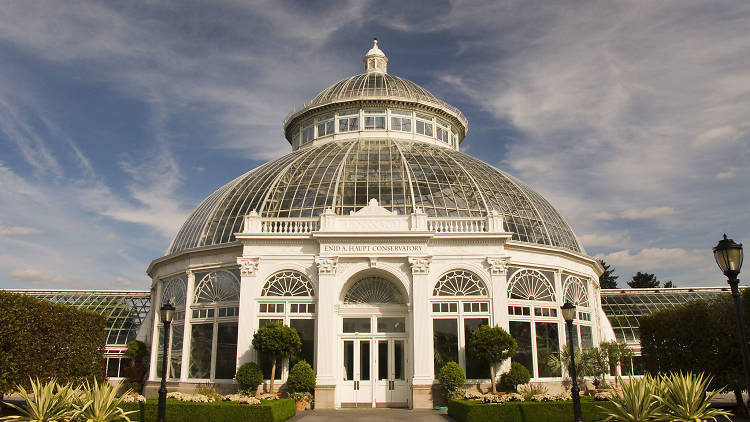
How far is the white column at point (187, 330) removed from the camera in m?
30.0

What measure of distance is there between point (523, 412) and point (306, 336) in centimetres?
1155

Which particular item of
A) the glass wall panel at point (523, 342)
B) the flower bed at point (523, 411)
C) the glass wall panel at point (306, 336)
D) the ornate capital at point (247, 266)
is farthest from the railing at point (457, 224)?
the flower bed at point (523, 411)

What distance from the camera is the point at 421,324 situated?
27969mm

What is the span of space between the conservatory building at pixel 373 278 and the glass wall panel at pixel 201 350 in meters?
Result: 0.07

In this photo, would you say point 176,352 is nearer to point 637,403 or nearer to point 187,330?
point 187,330

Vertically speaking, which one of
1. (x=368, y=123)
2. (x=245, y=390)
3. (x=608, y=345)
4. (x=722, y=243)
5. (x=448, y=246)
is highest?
(x=368, y=123)

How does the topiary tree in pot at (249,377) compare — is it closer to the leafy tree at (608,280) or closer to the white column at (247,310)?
the white column at (247,310)

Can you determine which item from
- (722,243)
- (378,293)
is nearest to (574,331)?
(378,293)

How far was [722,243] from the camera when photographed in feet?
42.2

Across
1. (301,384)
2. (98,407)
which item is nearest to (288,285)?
(301,384)

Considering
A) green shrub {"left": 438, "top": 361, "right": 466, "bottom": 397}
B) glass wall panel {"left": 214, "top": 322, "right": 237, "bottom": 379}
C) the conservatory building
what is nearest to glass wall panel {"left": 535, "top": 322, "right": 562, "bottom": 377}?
the conservatory building

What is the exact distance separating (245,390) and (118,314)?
2192cm

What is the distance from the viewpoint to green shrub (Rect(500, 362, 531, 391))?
26.8 m

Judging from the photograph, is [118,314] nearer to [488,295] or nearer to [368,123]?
[368,123]
